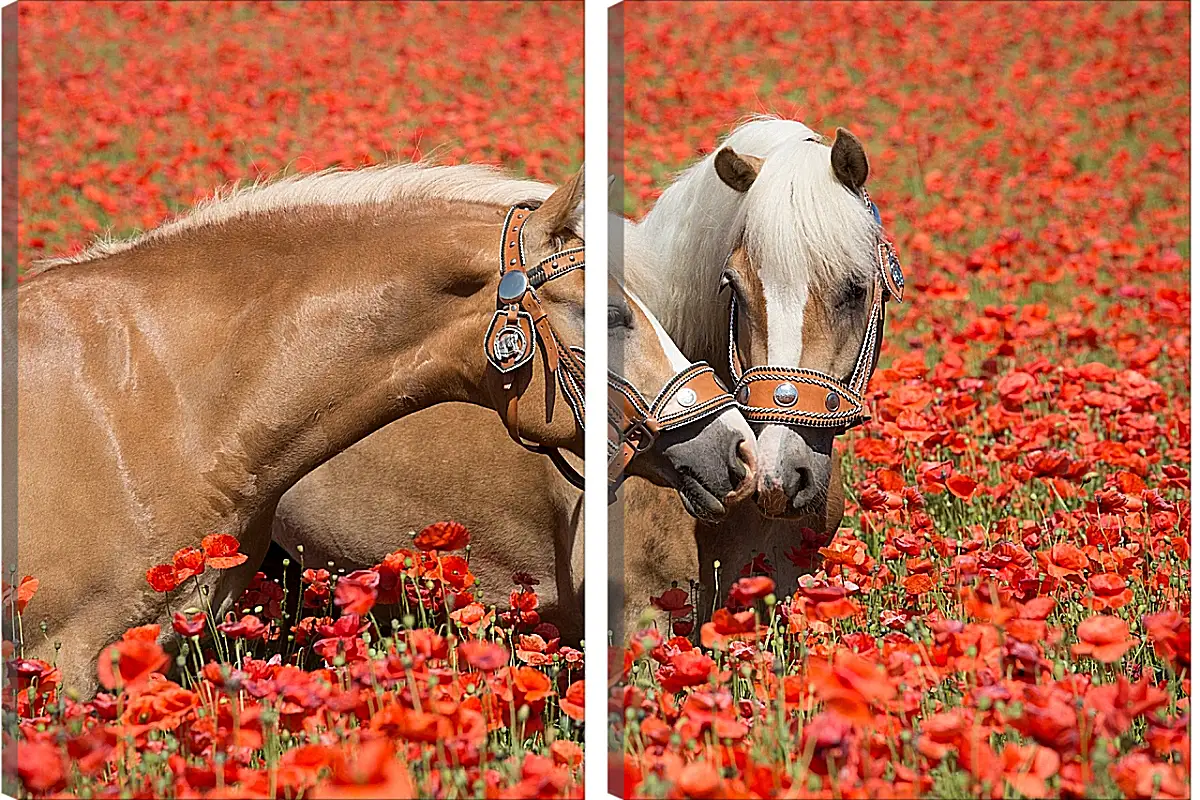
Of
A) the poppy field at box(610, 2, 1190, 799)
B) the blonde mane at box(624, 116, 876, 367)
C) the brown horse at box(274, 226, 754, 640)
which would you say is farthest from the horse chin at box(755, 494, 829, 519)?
the brown horse at box(274, 226, 754, 640)

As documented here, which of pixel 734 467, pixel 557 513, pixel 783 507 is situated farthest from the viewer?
pixel 557 513

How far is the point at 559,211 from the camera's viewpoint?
2.16m

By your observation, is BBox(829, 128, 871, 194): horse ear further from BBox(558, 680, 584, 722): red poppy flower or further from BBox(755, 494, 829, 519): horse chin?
BBox(558, 680, 584, 722): red poppy flower

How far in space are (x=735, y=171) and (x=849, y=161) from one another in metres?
0.19

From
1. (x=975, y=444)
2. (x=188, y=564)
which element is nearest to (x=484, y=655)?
(x=188, y=564)

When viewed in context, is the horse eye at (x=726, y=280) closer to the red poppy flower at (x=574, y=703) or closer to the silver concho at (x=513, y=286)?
the silver concho at (x=513, y=286)

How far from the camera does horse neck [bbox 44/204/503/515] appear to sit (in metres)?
2.26

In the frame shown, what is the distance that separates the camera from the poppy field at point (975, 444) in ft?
5.80

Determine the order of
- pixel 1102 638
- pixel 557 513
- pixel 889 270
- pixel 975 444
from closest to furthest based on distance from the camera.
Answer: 1. pixel 1102 638
2. pixel 889 270
3. pixel 557 513
4. pixel 975 444

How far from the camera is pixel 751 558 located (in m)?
2.50

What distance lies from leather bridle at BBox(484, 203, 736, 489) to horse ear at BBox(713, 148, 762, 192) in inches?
15.2

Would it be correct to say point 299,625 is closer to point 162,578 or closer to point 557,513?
point 162,578

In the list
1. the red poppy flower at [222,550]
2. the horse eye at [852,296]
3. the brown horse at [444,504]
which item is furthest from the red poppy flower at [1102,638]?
the red poppy flower at [222,550]

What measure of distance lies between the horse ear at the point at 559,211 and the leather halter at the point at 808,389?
1.22ft
